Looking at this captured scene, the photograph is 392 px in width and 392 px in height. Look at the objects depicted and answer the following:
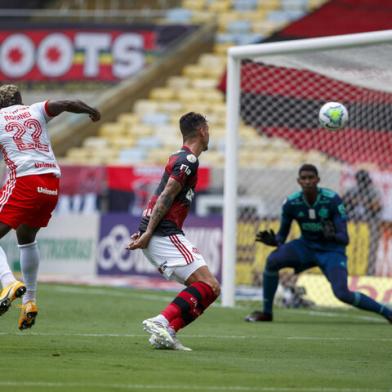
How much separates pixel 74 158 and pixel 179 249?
18562 mm

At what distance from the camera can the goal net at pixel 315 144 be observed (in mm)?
14469

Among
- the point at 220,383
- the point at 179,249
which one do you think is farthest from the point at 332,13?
the point at 220,383

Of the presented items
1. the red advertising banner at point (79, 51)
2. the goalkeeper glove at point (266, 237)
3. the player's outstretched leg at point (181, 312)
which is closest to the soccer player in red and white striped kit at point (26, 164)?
the player's outstretched leg at point (181, 312)

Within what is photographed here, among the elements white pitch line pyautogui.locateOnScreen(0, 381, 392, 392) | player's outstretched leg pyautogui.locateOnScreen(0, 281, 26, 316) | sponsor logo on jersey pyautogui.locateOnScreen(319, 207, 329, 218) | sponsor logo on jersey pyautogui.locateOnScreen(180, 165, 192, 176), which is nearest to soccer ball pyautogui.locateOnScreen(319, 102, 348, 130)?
sponsor logo on jersey pyautogui.locateOnScreen(319, 207, 329, 218)

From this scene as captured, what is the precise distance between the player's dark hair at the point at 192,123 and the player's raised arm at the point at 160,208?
45cm

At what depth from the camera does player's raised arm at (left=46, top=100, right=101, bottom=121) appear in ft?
30.3

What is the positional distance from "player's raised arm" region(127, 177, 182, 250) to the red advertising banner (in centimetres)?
1954

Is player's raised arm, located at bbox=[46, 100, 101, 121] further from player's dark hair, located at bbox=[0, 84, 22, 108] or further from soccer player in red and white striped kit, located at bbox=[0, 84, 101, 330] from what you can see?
player's dark hair, located at bbox=[0, 84, 22, 108]

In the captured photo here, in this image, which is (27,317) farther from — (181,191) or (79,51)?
(79,51)

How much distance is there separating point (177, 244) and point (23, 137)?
1519 mm

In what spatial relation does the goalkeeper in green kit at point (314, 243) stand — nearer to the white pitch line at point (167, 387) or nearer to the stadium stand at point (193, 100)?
the white pitch line at point (167, 387)

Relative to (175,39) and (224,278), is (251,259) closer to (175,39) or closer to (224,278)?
(224,278)

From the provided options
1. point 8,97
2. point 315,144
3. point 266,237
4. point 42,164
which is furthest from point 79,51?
point 42,164

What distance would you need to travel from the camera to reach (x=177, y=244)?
910cm
